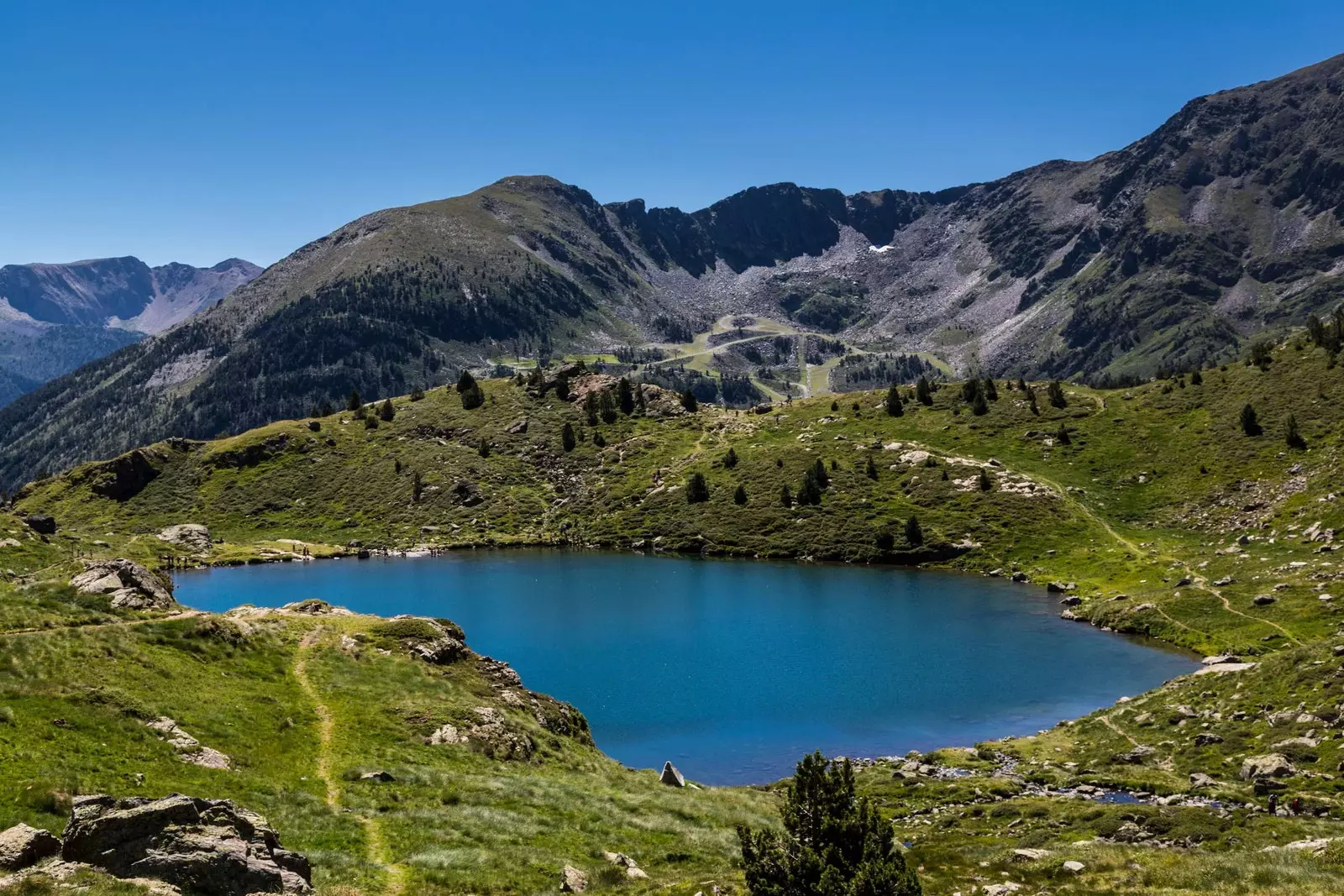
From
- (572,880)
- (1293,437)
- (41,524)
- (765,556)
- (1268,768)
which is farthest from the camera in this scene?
(765,556)

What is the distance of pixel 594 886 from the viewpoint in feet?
81.6

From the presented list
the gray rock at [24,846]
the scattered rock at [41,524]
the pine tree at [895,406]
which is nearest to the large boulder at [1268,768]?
the gray rock at [24,846]

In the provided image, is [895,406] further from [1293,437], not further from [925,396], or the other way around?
[1293,437]

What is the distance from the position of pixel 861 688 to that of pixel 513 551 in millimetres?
88889

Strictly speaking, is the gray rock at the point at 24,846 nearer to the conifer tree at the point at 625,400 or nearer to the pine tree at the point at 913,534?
the pine tree at the point at 913,534

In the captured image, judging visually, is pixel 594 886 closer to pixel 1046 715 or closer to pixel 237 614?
pixel 237 614

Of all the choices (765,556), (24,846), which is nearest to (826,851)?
(24,846)

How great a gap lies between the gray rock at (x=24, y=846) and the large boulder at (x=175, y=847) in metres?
0.52

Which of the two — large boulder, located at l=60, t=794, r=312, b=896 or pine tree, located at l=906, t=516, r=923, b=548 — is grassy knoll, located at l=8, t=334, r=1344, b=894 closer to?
pine tree, located at l=906, t=516, r=923, b=548

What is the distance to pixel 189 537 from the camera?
153 m

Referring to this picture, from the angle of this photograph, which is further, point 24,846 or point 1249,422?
point 1249,422

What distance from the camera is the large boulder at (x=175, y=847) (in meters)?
18.3

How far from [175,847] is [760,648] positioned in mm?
68255

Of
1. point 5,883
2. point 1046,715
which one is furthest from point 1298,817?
point 5,883
